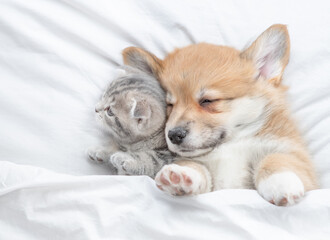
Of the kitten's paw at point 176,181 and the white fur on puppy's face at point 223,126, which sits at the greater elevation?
the white fur on puppy's face at point 223,126

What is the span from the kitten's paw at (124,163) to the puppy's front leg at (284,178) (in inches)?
19.0

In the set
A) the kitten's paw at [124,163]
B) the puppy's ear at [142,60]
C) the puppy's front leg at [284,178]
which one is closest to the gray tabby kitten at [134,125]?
the kitten's paw at [124,163]

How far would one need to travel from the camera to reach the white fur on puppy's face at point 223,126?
168 centimetres

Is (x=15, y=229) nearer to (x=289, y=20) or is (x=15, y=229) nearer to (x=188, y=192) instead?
(x=188, y=192)

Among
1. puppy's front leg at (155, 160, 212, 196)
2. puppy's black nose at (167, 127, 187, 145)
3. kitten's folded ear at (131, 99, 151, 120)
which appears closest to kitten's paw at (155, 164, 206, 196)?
puppy's front leg at (155, 160, 212, 196)

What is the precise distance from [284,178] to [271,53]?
690 mm

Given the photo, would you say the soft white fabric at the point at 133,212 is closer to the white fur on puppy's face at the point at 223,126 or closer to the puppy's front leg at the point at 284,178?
the puppy's front leg at the point at 284,178

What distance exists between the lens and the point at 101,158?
1762mm

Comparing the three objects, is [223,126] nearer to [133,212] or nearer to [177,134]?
[177,134]

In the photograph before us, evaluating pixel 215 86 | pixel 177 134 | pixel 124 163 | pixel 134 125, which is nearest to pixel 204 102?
pixel 215 86

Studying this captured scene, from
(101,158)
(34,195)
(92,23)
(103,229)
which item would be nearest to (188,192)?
(103,229)

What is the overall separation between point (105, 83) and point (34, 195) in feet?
2.08

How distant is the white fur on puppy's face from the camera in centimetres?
168

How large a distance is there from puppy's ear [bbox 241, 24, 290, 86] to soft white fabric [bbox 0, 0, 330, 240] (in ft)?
0.42
